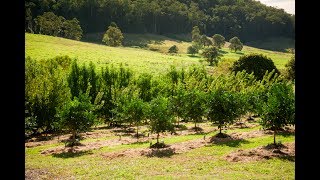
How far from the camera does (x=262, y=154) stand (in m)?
25.1

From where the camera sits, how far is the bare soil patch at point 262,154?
80.4 ft

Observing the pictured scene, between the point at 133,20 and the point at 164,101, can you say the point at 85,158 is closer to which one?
the point at 164,101

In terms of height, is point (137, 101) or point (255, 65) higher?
point (255, 65)

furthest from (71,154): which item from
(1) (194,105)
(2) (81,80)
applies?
(2) (81,80)

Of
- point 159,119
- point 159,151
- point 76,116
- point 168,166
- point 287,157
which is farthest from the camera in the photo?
point 76,116

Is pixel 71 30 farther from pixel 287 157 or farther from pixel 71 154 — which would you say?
pixel 287 157

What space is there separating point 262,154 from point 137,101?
1486cm

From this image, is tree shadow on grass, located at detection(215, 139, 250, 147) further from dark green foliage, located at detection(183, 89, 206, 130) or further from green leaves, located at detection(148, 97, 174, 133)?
dark green foliage, located at detection(183, 89, 206, 130)

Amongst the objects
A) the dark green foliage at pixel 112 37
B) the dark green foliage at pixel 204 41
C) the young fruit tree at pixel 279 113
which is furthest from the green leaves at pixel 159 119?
the dark green foliage at pixel 204 41

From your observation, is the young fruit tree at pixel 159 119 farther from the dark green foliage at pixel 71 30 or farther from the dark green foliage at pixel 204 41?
the dark green foliage at pixel 204 41

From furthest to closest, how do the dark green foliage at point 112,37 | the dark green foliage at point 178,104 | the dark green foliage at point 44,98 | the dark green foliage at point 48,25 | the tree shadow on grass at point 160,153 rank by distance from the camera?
the dark green foliage at point 112,37
the dark green foliage at point 48,25
the dark green foliage at point 178,104
the dark green foliage at point 44,98
the tree shadow on grass at point 160,153

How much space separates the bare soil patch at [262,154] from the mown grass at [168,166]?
710 millimetres

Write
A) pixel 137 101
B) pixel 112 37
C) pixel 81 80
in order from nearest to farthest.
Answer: pixel 137 101 → pixel 81 80 → pixel 112 37
